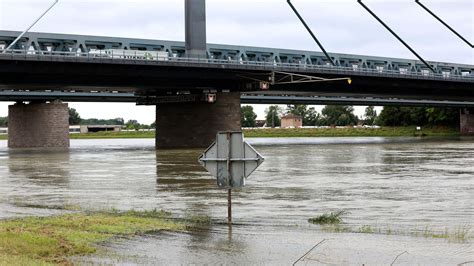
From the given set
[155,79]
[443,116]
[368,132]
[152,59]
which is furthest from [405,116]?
[152,59]

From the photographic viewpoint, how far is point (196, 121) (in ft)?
270

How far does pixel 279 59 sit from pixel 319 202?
88.3 metres

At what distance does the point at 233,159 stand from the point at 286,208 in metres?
5.66

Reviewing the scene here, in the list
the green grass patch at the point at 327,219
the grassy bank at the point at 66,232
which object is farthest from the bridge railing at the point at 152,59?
the green grass patch at the point at 327,219

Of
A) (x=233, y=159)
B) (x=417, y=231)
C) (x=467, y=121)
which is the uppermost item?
(x=467, y=121)

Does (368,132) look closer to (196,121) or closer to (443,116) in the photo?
(443,116)

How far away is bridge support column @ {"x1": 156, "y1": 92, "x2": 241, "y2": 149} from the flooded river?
1739 inches

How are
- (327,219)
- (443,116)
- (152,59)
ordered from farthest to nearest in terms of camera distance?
(443,116), (152,59), (327,219)

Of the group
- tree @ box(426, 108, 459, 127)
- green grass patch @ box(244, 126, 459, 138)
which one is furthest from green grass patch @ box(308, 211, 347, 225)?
tree @ box(426, 108, 459, 127)

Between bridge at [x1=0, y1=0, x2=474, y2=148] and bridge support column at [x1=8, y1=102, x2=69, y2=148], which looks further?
bridge support column at [x1=8, y1=102, x2=69, y2=148]

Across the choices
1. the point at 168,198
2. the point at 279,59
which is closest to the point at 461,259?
the point at 168,198

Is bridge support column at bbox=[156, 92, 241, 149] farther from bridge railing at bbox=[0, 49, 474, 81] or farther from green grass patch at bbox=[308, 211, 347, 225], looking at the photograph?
green grass patch at bbox=[308, 211, 347, 225]

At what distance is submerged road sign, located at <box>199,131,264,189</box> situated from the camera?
14305 millimetres

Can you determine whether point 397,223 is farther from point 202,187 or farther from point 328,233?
point 202,187
